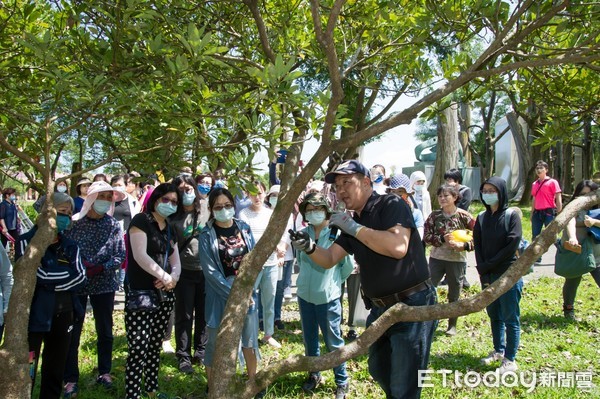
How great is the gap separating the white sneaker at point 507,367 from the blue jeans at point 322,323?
59.6 inches

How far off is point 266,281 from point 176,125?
3.05m

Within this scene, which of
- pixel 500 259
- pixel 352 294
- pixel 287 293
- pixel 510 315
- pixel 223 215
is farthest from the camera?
pixel 287 293

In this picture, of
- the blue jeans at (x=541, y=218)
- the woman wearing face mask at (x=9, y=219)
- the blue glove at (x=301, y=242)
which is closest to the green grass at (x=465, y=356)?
the blue glove at (x=301, y=242)

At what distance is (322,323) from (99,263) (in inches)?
82.5

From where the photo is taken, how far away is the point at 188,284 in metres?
5.58

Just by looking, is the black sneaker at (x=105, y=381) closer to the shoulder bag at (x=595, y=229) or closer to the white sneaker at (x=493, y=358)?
the white sneaker at (x=493, y=358)

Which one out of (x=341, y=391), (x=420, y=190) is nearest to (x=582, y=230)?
(x=420, y=190)

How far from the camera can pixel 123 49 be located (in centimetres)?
365

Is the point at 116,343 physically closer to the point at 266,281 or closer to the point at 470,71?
the point at 266,281

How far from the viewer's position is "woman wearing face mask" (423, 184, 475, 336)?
638 cm

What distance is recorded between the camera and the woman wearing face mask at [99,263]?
4.90 metres

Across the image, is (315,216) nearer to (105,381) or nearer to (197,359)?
(197,359)

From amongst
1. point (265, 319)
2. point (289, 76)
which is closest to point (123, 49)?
point (289, 76)

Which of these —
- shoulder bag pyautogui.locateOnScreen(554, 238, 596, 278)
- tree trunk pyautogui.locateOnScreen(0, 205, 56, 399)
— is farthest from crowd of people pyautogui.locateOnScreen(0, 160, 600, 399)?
tree trunk pyautogui.locateOnScreen(0, 205, 56, 399)
